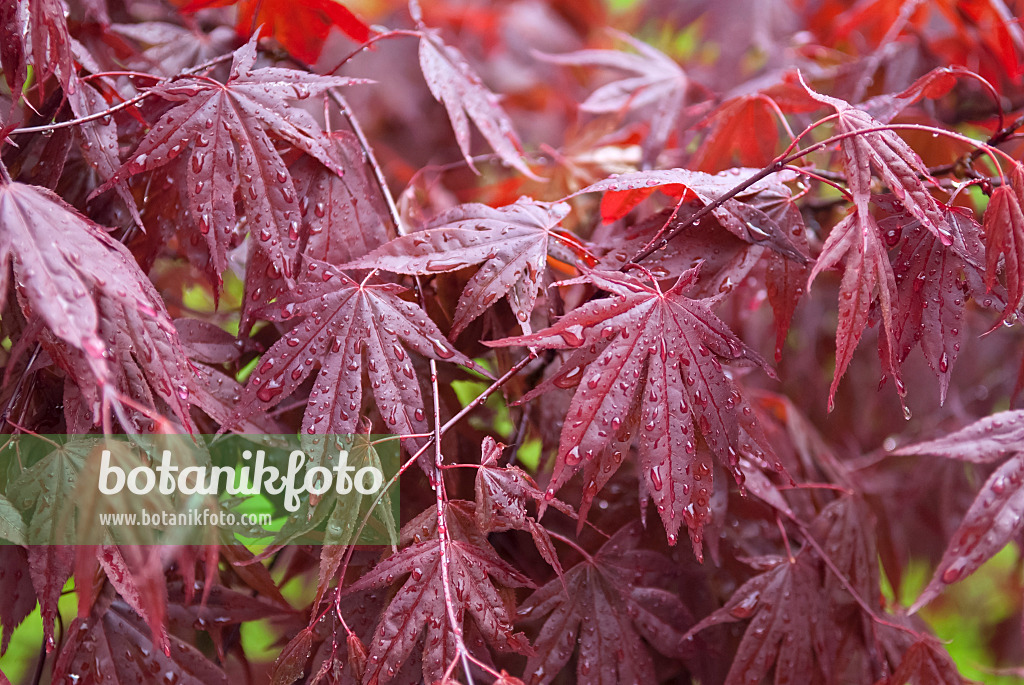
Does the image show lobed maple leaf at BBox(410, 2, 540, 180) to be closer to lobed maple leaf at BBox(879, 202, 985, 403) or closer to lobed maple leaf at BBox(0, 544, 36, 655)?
lobed maple leaf at BBox(879, 202, 985, 403)

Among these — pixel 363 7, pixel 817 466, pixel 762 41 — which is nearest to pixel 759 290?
pixel 817 466

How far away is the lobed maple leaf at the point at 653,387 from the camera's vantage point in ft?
1.92

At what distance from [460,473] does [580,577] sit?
0.61ft

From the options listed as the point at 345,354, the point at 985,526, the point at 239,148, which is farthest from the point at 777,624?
the point at 239,148

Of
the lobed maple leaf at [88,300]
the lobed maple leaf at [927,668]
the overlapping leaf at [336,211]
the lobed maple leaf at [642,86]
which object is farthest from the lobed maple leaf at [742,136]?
the lobed maple leaf at [88,300]

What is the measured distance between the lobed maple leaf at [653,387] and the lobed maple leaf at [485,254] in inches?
2.8

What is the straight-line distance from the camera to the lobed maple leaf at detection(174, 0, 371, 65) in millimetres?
807

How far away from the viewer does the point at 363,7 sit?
6.95 ft

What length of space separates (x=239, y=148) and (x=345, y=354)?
25 centimetres

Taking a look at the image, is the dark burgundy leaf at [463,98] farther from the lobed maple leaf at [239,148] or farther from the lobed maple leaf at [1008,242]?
the lobed maple leaf at [1008,242]

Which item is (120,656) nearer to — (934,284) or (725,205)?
(725,205)

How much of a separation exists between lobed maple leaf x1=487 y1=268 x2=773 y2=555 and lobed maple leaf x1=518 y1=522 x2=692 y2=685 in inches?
7.1

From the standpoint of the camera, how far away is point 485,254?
66cm

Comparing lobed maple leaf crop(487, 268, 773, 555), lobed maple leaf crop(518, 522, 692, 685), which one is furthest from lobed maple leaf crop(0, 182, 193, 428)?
lobed maple leaf crop(518, 522, 692, 685)
